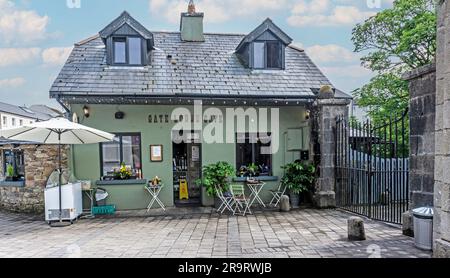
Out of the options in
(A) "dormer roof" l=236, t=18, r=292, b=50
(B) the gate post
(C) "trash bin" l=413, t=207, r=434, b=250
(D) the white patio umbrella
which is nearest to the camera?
(C) "trash bin" l=413, t=207, r=434, b=250

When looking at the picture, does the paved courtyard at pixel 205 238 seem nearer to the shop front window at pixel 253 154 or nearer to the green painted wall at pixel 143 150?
the green painted wall at pixel 143 150

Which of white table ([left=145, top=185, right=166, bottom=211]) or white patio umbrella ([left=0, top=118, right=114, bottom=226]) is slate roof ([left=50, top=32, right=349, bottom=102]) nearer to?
white patio umbrella ([left=0, top=118, right=114, bottom=226])

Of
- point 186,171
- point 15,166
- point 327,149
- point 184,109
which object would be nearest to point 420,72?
point 327,149

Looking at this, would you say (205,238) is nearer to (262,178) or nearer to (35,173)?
(262,178)

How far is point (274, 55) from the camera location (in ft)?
27.8

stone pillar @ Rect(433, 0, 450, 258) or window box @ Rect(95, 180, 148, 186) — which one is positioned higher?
stone pillar @ Rect(433, 0, 450, 258)

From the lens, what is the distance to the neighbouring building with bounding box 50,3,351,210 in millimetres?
7086

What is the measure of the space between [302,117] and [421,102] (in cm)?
389

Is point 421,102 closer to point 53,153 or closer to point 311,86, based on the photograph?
point 311,86

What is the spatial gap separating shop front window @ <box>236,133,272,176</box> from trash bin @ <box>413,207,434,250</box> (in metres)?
4.33

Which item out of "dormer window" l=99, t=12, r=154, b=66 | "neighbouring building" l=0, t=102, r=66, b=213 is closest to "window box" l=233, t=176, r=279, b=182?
"dormer window" l=99, t=12, r=154, b=66

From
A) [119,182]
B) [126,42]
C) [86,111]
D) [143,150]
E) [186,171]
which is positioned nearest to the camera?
[86,111]

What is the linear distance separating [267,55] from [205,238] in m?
5.70

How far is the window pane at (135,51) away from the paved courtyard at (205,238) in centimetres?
414
